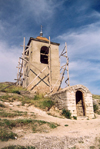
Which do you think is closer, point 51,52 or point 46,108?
point 46,108

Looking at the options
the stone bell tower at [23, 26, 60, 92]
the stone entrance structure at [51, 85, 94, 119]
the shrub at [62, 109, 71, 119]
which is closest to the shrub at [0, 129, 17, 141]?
the shrub at [62, 109, 71, 119]

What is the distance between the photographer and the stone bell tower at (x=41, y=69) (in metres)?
13.8

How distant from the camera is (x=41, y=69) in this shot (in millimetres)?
14523

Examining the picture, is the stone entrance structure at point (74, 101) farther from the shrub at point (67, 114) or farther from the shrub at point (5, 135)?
the shrub at point (5, 135)

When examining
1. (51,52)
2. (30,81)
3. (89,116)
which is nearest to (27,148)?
(89,116)

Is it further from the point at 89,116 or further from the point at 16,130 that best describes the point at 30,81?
the point at 16,130

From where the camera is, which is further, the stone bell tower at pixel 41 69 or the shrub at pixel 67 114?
the stone bell tower at pixel 41 69

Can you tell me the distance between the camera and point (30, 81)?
13.5 metres

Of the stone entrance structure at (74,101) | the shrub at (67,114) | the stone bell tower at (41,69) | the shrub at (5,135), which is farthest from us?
the stone bell tower at (41,69)

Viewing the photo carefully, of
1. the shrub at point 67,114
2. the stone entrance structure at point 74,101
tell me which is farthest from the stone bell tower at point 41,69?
the shrub at point 67,114

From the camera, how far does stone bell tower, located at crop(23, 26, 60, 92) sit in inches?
544

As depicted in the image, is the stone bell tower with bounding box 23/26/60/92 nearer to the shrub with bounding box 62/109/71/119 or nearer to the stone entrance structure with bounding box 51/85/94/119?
the stone entrance structure with bounding box 51/85/94/119

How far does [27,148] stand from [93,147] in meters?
2.27

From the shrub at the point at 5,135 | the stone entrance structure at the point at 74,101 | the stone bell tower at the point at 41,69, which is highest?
the stone bell tower at the point at 41,69
